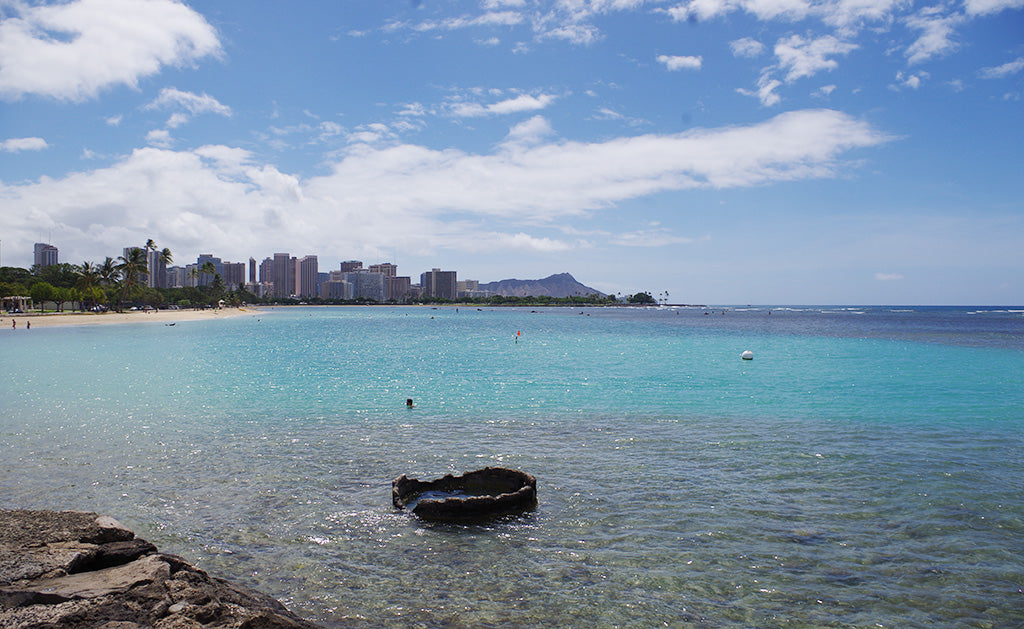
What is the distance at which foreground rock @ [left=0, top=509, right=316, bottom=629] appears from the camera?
17.2 ft

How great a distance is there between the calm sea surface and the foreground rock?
4.14ft

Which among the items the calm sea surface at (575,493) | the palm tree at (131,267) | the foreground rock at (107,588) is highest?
the palm tree at (131,267)

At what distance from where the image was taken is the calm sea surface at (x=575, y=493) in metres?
7.28

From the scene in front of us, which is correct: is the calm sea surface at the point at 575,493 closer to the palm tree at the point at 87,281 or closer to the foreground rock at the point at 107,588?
the foreground rock at the point at 107,588

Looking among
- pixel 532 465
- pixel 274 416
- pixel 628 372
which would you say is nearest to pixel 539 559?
pixel 532 465

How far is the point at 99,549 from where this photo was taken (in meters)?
6.64

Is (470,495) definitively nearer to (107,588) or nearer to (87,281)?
(107,588)

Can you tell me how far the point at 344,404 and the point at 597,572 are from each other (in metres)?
15.0

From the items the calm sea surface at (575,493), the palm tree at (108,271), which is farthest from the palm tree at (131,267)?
the calm sea surface at (575,493)

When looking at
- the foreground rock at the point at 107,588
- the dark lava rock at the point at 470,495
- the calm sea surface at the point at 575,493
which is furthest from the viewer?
the dark lava rock at the point at 470,495

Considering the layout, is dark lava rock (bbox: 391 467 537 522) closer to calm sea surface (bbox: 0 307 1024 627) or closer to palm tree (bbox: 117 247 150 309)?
calm sea surface (bbox: 0 307 1024 627)

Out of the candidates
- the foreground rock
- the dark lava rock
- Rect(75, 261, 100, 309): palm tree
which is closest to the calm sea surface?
the dark lava rock

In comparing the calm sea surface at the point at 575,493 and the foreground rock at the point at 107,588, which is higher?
the foreground rock at the point at 107,588

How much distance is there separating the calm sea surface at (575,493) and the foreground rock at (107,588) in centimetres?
126
